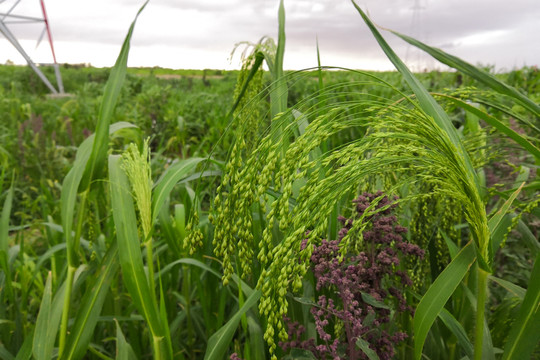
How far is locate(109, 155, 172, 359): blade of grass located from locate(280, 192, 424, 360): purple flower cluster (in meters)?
0.35

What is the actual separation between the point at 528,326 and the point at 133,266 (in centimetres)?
93

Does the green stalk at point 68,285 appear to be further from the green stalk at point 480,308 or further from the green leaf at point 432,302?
the green stalk at point 480,308

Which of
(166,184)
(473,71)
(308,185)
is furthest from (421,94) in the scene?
(166,184)

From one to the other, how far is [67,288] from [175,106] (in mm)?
5275

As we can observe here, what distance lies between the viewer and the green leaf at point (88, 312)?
1309 mm

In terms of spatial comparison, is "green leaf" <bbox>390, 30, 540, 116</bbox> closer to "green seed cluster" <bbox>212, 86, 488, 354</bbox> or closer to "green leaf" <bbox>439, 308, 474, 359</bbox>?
"green seed cluster" <bbox>212, 86, 488, 354</bbox>

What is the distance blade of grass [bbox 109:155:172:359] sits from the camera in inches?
46.3

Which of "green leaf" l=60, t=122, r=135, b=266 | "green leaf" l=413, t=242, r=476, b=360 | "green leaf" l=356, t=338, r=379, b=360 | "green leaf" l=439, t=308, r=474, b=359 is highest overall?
"green leaf" l=60, t=122, r=135, b=266

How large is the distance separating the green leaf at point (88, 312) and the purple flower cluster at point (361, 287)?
22.6 inches

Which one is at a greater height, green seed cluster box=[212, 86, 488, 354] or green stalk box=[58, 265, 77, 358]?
green seed cluster box=[212, 86, 488, 354]

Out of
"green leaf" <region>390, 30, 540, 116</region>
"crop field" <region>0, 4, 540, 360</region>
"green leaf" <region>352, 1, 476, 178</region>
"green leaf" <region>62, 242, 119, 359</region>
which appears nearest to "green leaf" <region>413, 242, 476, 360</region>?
"crop field" <region>0, 4, 540, 360</region>

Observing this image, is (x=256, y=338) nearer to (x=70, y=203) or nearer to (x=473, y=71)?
(x=70, y=203)

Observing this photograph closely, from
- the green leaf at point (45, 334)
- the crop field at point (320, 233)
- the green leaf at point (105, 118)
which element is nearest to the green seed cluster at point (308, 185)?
the crop field at point (320, 233)

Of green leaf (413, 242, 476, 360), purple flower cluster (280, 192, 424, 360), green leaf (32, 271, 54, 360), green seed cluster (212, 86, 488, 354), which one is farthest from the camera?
green leaf (32, 271, 54, 360)
